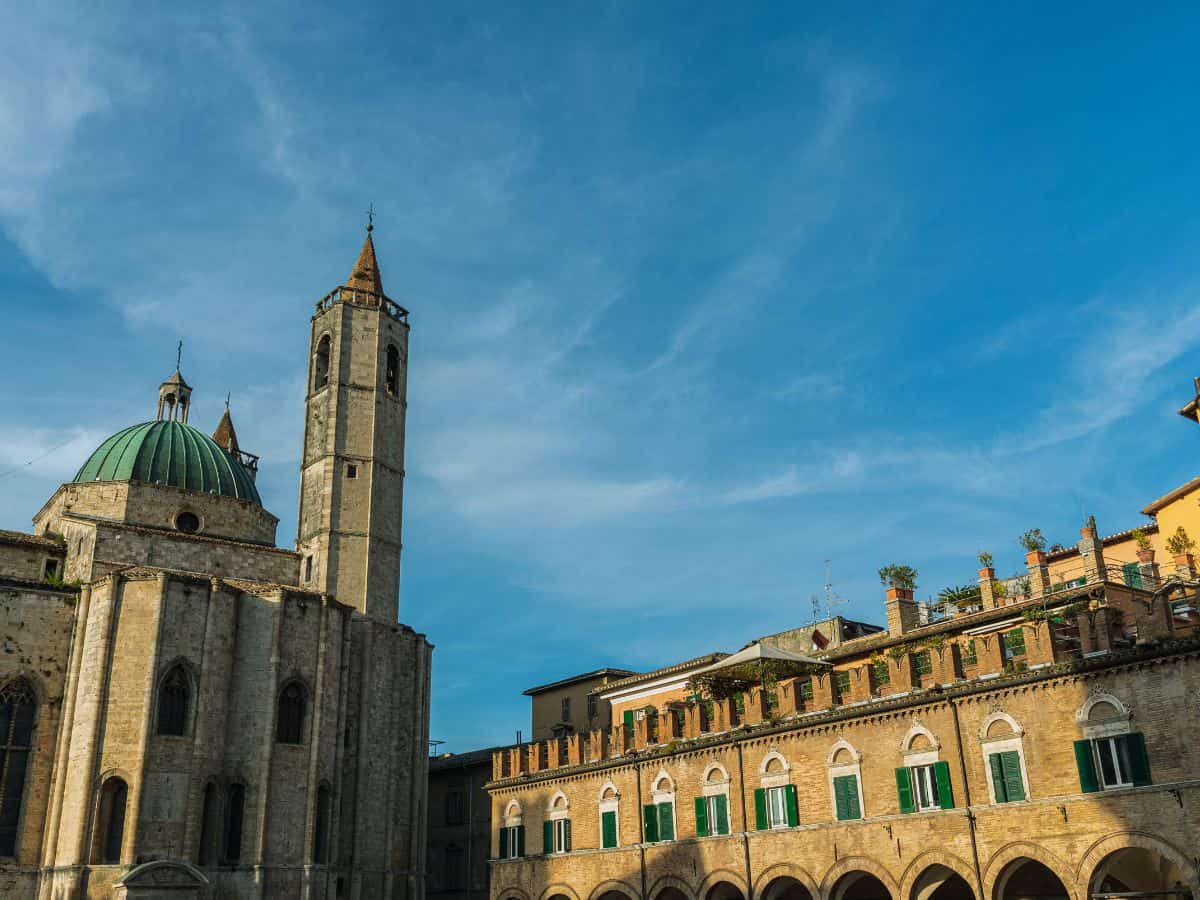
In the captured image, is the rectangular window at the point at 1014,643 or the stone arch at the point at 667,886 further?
the stone arch at the point at 667,886

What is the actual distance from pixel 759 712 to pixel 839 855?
4.79 metres

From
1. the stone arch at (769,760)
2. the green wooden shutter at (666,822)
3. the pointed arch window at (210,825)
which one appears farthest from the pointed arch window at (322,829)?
the stone arch at (769,760)

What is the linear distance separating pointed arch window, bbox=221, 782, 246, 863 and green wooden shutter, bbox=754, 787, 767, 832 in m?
18.8

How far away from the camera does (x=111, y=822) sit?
3722 cm

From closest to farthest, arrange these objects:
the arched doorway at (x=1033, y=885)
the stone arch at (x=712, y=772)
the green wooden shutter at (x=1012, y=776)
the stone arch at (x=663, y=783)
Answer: the green wooden shutter at (x=1012, y=776) → the arched doorway at (x=1033, y=885) → the stone arch at (x=712, y=772) → the stone arch at (x=663, y=783)

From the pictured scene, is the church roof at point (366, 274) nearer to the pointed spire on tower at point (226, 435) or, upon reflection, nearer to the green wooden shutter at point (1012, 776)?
the pointed spire on tower at point (226, 435)

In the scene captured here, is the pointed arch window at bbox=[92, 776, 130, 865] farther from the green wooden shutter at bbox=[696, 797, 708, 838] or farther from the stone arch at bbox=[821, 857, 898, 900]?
the stone arch at bbox=[821, 857, 898, 900]

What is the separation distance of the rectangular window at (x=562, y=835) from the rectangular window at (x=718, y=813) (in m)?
6.52

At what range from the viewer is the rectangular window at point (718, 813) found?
31844 millimetres

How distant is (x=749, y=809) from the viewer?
31.2 metres

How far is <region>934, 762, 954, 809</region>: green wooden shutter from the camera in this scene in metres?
26.3

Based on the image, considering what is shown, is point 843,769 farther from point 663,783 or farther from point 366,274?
point 366,274

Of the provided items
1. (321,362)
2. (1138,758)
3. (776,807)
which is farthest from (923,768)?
(321,362)

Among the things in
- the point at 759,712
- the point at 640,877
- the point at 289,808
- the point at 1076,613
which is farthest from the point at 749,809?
the point at 289,808
